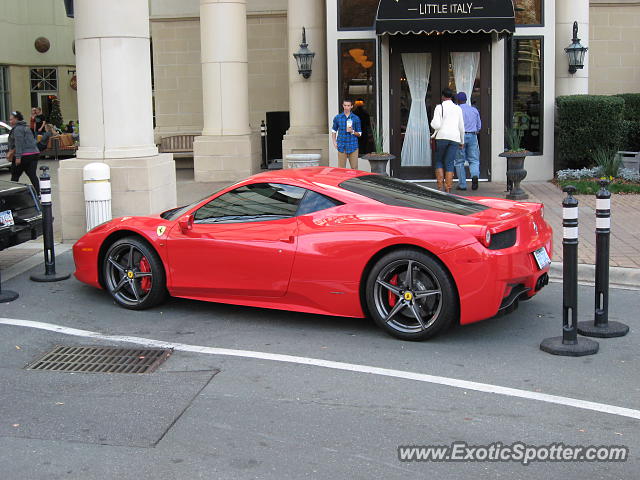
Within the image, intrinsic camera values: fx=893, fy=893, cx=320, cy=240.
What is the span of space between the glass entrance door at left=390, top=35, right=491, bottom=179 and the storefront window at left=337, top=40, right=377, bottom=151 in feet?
1.44

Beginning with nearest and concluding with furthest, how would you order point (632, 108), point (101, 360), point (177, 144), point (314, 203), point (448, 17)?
1. point (101, 360)
2. point (314, 203)
3. point (448, 17)
4. point (632, 108)
5. point (177, 144)

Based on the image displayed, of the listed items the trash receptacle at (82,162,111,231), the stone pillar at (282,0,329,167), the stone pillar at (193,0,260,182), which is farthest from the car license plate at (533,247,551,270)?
the stone pillar at (193,0,260,182)

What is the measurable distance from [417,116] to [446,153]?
3411mm

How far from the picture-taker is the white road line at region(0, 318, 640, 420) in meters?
5.75

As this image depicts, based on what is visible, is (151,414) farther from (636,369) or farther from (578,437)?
(636,369)

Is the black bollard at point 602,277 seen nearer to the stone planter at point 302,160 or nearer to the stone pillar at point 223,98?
the stone planter at point 302,160

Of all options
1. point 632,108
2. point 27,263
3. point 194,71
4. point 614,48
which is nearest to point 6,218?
point 27,263

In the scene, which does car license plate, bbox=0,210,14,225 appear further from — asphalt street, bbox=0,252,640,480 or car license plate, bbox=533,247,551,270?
car license plate, bbox=533,247,551,270

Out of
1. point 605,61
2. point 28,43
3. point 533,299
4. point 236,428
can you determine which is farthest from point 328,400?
point 28,43

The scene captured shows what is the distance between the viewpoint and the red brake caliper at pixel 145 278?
8352 millimetres

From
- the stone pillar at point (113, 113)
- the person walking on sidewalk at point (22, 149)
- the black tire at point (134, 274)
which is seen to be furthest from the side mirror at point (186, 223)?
the person walking on sidewalk at point (22, 149)

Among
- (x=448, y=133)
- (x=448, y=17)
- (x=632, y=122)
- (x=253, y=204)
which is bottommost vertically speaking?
(x=253, y=204)

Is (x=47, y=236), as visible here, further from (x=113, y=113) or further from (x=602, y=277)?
(x=602, y=277)

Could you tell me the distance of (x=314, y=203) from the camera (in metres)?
7.70
